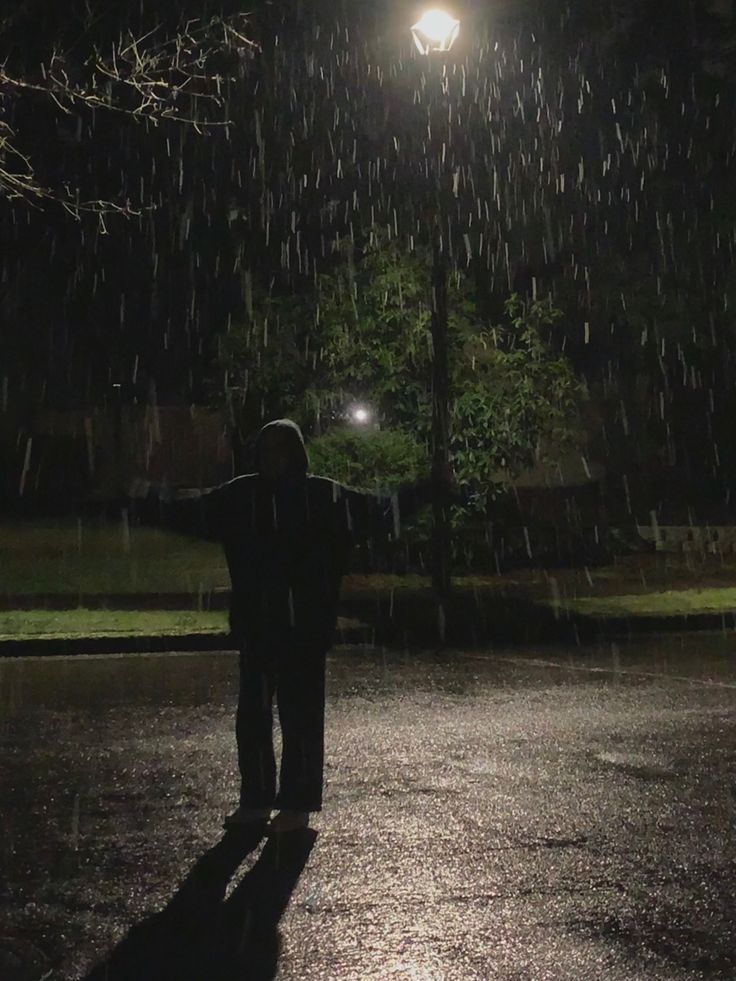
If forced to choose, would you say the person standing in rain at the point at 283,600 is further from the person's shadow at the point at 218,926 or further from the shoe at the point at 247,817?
the person's shadow at the point at 218,926

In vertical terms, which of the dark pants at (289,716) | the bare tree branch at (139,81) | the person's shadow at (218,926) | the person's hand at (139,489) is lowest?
the person's shadow at (218,926)

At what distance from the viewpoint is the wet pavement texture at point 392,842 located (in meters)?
4.65

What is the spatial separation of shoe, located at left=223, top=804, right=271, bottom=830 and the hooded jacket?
0.78 m

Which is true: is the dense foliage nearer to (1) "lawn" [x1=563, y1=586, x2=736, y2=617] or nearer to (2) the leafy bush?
→ (2) the leafy bush

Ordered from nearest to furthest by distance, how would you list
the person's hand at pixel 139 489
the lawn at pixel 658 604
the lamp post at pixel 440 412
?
the person's hand at pixel 139 489 → the lawn at pixel 658 604 → the lamp post at pixel 440 412

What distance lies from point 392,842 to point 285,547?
138 centimetres

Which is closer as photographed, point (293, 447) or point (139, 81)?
point (293, 447)

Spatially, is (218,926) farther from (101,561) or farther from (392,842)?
(101,561)

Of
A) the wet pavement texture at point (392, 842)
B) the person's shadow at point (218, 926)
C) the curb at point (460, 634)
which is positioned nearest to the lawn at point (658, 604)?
the curb at point (460, 634)

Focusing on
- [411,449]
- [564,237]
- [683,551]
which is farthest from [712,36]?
[411,449]

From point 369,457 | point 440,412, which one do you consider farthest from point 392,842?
point 369,457

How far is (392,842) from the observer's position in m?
6.00

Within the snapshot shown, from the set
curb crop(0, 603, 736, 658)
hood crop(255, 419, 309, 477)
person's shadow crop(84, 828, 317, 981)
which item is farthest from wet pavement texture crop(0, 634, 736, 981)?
curb crop(0, 603, 736, 658)

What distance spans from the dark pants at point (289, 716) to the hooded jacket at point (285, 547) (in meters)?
0.08
